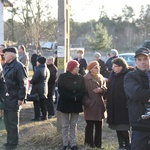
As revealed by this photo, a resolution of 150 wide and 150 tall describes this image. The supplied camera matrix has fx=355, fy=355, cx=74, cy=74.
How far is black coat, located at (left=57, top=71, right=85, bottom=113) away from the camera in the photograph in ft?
21.3

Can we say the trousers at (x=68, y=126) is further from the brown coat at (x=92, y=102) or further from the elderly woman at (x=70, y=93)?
the brown coat at (x=92, y=102)

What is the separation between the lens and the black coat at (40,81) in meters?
9.45

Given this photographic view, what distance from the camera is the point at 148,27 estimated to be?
59562 mm

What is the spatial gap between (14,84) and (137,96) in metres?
2.97

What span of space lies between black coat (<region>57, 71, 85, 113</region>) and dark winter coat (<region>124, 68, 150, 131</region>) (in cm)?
217

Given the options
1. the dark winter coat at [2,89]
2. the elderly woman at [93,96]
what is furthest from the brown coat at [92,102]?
the dark winter coat at [2,89]

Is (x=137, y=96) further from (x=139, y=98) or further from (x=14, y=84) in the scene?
(x=14, y=84)

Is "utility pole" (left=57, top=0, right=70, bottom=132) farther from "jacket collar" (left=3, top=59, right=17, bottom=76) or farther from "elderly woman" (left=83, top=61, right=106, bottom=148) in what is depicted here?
"jacket collar" (left=3, top=59, right=17, bottom=76)

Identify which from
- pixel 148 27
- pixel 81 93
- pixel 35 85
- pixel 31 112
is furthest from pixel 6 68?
pixel 148 27

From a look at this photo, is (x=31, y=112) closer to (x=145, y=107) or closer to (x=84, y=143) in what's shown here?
(x=84, y=143)

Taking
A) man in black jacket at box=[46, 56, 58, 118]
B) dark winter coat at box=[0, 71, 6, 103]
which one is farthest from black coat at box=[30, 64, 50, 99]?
dark winter coat at box=[0, 71, 6, 103]

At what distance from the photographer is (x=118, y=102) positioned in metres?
6.28

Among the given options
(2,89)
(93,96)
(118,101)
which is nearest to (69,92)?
(93,96)

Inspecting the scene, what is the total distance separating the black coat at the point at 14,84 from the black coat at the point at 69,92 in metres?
0.68
